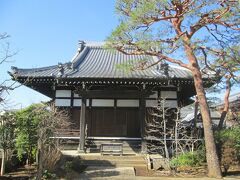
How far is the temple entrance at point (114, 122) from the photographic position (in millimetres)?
17609

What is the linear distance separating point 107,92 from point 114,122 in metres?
2.16

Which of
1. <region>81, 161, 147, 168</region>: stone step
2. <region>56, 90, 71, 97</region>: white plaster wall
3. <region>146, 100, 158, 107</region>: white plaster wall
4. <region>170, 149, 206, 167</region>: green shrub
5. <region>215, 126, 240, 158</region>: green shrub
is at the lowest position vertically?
<region>81, 161, 147, 168</region>: stone step

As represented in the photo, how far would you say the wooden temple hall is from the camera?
15.5 meters

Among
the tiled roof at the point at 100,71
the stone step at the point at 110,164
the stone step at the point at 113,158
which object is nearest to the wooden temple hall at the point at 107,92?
the tiled roof at the point at 100,71

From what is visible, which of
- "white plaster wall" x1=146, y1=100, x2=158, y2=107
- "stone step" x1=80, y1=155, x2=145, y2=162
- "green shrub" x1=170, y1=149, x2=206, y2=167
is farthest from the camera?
"white plaster wall" x1=146, y1=100, x2=158, y2=107

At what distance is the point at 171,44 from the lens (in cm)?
1270

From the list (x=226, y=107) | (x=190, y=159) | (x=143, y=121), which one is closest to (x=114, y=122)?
(x=143, y=121)

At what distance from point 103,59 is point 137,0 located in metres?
8.94

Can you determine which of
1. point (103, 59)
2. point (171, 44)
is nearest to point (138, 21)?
point (171, 44)

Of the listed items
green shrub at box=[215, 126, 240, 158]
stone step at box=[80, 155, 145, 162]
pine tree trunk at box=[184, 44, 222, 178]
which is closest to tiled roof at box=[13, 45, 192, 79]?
pine tree trunk at box=[184, 44, 222, 178]

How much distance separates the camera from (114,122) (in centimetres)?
1761

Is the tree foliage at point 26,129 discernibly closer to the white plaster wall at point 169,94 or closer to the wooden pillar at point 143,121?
the wooden pillar at point 143,121

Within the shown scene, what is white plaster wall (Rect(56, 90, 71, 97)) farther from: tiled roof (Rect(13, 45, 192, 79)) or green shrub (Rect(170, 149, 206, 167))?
green shrub (Rect(170, 149, 206, 167))

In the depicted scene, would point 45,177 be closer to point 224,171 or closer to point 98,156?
point 98,156
